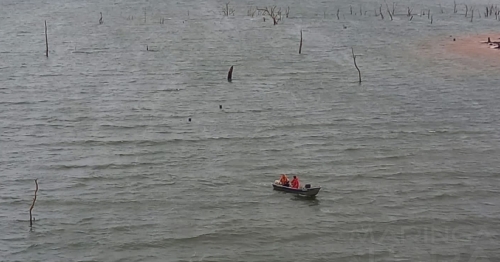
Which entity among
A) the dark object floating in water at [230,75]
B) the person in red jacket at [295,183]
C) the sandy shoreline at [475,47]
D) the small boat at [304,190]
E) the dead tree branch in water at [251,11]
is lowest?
the small boat at [304,190]

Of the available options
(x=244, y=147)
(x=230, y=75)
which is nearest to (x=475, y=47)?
(x=230, y=75)

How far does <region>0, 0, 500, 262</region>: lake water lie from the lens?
1177 inches

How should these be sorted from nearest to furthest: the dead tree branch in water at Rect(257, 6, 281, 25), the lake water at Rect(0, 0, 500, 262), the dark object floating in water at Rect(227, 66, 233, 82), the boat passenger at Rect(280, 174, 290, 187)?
the lake water at Rect(0, 0, 500, 262) < the boat passenger at Rect(280, 174, 290, 187) < the dark object floating in water at Rect(227, 66, 233, 82) < the dead tree branch in water at Rect(257, 6, 281, 25)

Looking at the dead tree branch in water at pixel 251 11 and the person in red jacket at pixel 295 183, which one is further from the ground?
the dead tree branch in water at pixel 251 11

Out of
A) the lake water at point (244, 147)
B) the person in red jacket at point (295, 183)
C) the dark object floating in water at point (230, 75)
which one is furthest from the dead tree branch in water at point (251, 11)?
the person in red jacket at point (295, 183)

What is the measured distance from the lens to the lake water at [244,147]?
A: 29906mm

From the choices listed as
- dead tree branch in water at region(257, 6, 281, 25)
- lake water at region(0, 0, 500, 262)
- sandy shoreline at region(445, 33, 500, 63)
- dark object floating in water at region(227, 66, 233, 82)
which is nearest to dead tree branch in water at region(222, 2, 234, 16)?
dead tree branch in water at region(257, 6, 281, 25)

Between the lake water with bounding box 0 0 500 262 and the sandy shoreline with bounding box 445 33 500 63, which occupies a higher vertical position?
the sandy shoreline with bounding box 445 33 500 63

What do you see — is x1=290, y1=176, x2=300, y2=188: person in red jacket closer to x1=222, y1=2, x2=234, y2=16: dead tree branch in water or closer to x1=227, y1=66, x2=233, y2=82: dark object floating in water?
x1=227, y1=66, x2=233, y2=82: dark object floating in water

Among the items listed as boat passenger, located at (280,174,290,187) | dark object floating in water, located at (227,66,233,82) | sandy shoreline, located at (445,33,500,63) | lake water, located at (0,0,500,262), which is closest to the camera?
lake water, located at (0,0,500,262)

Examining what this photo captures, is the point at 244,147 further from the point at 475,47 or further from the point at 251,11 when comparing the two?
the point at 251,11

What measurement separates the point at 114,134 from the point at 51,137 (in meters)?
3.81

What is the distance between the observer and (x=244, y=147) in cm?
4112

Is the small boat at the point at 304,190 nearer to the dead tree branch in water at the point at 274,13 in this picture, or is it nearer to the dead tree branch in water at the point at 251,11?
the dead tree branch in water at the point at 274,13
